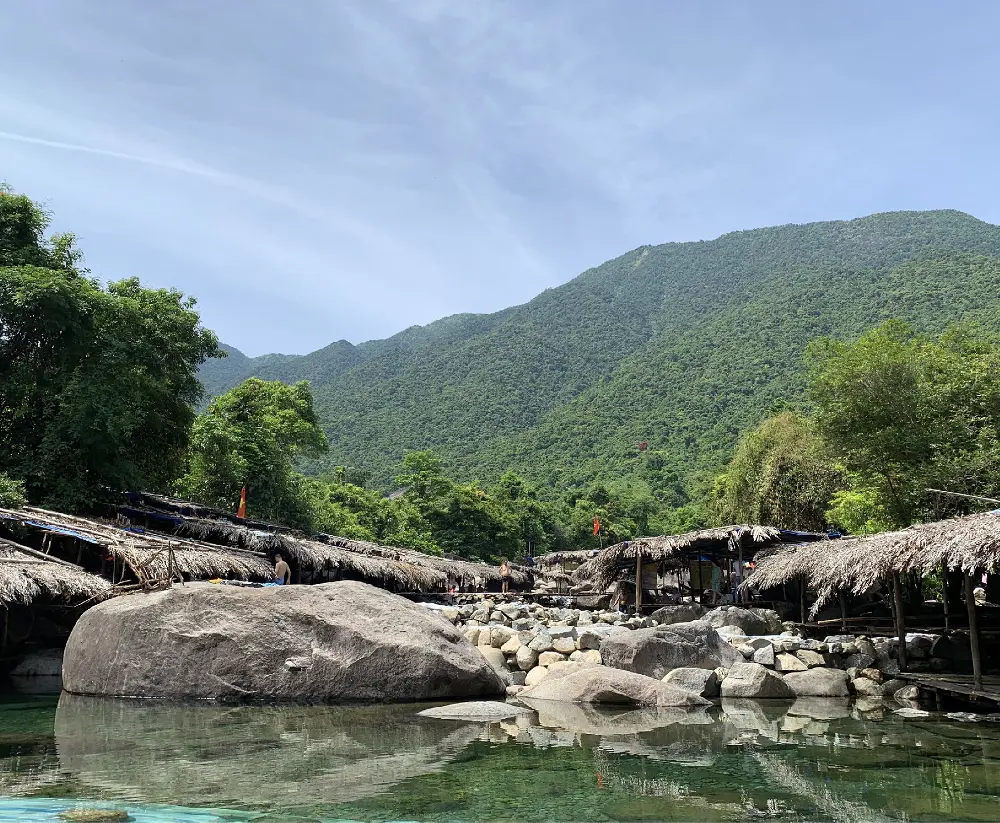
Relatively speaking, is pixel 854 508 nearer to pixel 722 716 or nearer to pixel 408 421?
pixel 722 716

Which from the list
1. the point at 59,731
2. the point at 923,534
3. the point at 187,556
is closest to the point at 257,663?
the point at 59,731

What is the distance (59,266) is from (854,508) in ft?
75.4

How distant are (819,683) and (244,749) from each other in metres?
8.74

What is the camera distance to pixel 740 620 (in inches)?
611

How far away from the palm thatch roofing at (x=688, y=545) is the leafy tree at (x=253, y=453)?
1214 centimetres

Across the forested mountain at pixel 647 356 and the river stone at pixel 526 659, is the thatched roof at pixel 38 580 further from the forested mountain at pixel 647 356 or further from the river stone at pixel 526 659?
the forested mountain at pixel 647 356

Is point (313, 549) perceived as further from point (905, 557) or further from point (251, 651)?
point (905, 557)

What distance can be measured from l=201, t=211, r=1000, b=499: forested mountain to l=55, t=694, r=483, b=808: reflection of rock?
4171 centimetres

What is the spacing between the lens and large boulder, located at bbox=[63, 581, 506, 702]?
9930 millimetres

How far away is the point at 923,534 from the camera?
34.3ft

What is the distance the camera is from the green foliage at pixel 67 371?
16969mm

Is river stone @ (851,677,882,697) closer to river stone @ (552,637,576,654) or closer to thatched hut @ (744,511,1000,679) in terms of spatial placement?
thatched hut @ (744,511,1000,679)

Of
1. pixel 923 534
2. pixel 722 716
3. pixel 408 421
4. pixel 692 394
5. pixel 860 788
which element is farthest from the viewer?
pixel 408 421

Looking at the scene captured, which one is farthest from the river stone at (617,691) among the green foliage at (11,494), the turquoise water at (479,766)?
the green foliage at (11,494)
